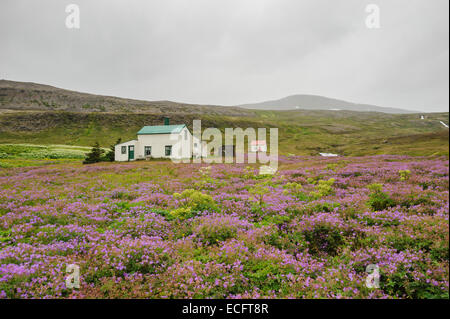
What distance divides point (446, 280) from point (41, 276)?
8.46m

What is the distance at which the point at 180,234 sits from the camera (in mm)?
7367

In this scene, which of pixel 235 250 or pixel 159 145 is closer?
pixel 235 250

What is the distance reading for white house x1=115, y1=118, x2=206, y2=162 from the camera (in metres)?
49.5

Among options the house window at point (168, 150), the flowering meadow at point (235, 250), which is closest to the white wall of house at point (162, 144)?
the house window at point (168, 150)

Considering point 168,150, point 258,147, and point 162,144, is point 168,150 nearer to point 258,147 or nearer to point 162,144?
point 162,144

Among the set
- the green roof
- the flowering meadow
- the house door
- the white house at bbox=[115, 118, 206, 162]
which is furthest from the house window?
the flowering meadow

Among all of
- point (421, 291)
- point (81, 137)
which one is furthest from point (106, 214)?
point (81, 137)

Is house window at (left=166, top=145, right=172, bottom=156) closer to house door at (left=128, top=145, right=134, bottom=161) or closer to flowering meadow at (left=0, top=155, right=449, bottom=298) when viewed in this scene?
house door at (left=128, top=145, right=134, bottom=161)

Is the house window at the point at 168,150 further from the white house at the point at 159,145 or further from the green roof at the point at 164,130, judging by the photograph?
the green roof at the point at 164,130

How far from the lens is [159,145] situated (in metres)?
50.8

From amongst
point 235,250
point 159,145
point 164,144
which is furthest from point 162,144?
point 235,250

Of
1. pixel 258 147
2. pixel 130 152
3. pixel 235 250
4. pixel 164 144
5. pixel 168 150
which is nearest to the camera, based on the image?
pixel 235 250

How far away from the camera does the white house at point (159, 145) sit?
49531 millimetres

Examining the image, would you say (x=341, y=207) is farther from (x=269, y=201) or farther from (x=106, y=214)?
(x=106, y=214)
